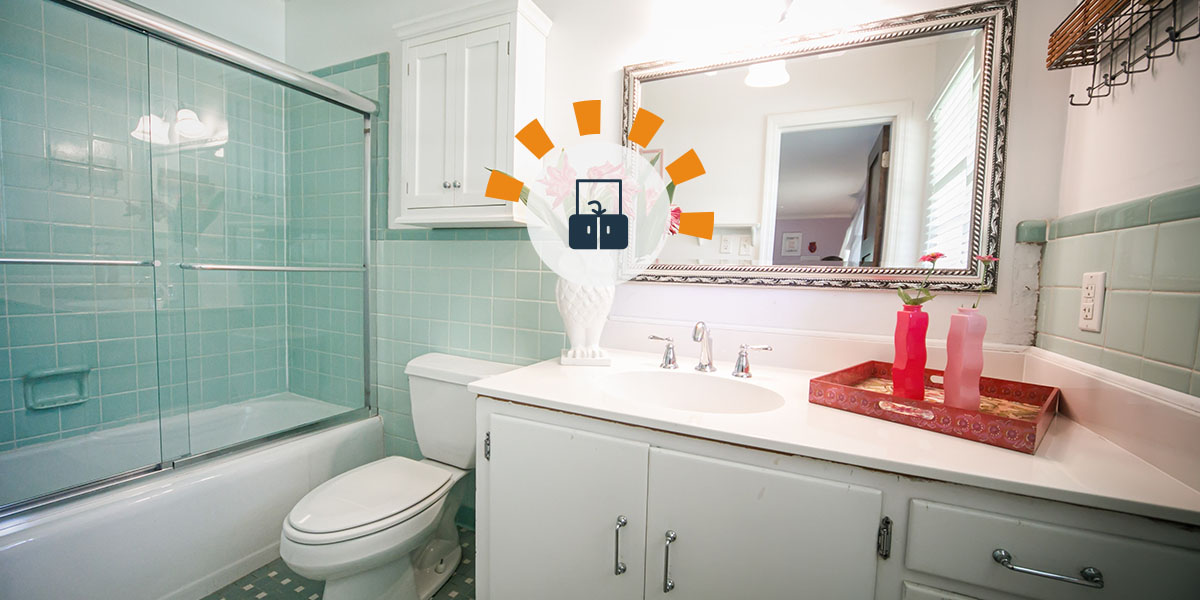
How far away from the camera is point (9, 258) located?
127 centimetres

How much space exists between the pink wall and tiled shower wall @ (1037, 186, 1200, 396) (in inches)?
17.5

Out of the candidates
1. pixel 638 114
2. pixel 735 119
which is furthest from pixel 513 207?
pixel 735 119

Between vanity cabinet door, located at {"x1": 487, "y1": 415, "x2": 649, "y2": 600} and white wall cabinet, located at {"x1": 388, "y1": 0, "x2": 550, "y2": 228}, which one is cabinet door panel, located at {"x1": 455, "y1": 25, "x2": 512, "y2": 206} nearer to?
white wall cabinet, located at {"x1": 388, "y1": 0, "x2": 550, "y2": 228}

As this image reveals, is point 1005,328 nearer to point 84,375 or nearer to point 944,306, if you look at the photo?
point 944,306

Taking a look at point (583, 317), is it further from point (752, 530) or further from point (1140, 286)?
point (1140, 286)

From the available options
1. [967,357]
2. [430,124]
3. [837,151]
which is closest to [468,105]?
[430,124]

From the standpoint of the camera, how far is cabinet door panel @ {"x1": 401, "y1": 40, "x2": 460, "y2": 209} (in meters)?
1.54

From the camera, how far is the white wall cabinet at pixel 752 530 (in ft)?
2.06

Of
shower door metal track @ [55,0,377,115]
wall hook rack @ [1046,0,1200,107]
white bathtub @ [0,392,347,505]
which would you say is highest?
shower door metal track @ [55,0,377,115]

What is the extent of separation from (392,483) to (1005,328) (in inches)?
70.6

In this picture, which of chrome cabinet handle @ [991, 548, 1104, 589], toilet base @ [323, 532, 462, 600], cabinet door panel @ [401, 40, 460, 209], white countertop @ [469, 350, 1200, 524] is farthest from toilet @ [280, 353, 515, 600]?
chrome cabinet handle @ [991, 548, 1104, 589]

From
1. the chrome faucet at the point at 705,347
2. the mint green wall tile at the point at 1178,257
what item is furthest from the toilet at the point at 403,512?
the mint green wall tile at the point at 1178,257

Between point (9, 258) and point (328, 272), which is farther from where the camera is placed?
point (328, 272)

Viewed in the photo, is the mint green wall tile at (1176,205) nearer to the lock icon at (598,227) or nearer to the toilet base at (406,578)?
Answer: the lock icon at (598,227)
